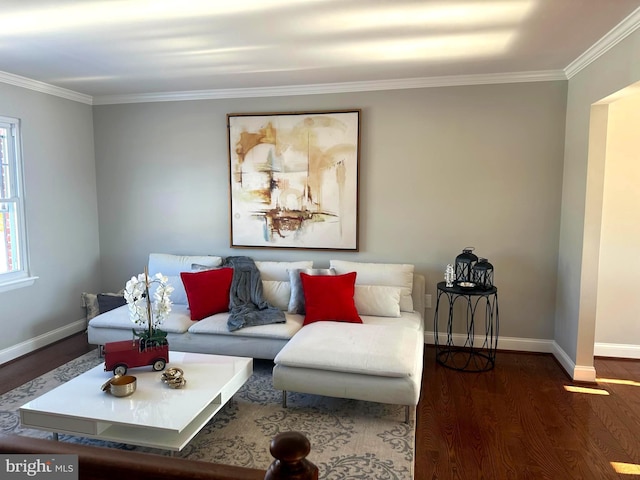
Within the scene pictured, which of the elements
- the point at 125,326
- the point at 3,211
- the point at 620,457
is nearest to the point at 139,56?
the point at 3,211

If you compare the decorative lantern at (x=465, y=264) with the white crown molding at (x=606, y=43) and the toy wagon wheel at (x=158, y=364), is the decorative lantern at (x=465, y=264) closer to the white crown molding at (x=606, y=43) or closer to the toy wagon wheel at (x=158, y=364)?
the white crown molding at (x=606, y=43)

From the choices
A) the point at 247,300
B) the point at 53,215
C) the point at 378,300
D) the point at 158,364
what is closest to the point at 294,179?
the point at 247,300

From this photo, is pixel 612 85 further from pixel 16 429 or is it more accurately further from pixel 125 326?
pixel 16 429

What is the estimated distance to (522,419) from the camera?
282 cm

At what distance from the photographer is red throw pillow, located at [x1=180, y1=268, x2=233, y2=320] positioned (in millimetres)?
3775

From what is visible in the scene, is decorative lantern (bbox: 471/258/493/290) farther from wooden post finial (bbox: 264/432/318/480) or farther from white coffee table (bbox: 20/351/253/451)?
wooden post finial (bbox: 264/432/318/480)

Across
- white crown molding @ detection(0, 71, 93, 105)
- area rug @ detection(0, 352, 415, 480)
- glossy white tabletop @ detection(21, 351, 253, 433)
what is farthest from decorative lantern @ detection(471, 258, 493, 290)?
white crown molding @ detection(0, 71, 93, 105)

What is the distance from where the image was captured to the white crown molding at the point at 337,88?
12.4 ft

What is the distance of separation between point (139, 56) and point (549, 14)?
282 cm

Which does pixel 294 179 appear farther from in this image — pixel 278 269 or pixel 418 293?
pixel 418 293

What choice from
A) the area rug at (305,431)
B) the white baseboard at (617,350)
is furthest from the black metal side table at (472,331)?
the area rug at (305,431)

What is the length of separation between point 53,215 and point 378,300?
10.8 ft

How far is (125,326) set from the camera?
3621mm

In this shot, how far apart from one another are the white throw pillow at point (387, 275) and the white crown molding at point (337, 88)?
5.46 feet
